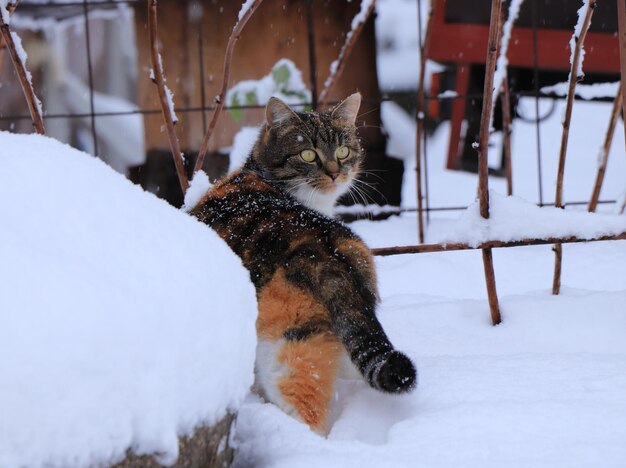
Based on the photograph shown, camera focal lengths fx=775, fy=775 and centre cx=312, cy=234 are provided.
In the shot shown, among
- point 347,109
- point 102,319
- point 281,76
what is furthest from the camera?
point 281,76

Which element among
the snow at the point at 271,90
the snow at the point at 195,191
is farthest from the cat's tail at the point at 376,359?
the snow at the point at 271,90

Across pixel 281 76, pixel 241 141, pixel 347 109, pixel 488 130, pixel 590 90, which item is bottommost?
pixel 241 141

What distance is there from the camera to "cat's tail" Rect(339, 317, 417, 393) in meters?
1.41

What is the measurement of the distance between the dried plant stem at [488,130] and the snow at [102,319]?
91 cm

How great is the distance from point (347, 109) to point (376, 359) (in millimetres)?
1245

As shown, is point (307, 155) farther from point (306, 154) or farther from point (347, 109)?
point (347, 109)

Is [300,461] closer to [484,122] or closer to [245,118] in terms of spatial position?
[484,122]

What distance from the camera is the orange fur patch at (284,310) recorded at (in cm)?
156

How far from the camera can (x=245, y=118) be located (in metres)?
4.09

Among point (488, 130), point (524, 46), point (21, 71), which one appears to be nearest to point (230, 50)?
point (21, 71)

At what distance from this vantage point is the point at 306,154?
2383mm

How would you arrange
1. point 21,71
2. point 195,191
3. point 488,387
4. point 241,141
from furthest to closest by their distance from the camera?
point 241,141
point 195,191
point 21,71
point 488,387

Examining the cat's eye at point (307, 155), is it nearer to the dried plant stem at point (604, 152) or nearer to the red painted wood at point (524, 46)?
the dried plant stem at point (604, 152)

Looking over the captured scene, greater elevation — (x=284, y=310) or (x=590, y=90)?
(x=284, y=310)
